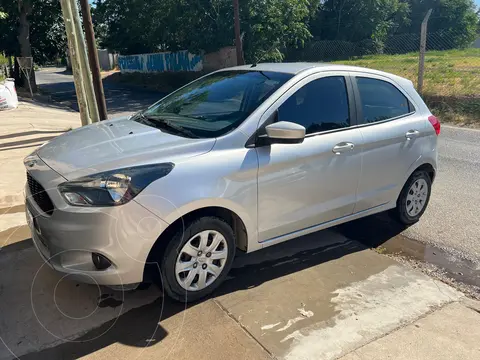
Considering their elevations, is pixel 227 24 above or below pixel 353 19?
below

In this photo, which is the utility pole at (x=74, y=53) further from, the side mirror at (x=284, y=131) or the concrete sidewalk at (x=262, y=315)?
the side mirror at (x=284, y=131)

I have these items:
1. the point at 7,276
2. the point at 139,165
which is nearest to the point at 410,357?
the point at 139,165

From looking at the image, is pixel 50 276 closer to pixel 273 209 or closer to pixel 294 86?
pixel 273 209

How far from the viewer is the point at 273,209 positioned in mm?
3375

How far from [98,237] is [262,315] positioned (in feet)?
4.19

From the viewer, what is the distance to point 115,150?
3059mm

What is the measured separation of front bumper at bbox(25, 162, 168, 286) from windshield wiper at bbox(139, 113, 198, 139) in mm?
794

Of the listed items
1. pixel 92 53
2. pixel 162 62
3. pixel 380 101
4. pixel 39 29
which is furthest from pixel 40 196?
pixel 162 62

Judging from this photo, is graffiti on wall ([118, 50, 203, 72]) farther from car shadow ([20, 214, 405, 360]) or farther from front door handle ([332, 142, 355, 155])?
front door handle ([332, 142, 355, 155])

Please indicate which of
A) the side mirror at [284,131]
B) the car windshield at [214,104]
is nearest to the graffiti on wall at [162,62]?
the car windshield at [214,104]

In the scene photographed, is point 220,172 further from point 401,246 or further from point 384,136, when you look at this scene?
point 401,246

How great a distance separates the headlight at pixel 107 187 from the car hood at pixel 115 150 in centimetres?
6

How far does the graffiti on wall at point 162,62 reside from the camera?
25.8 m

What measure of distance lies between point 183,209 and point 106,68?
54.5 m
